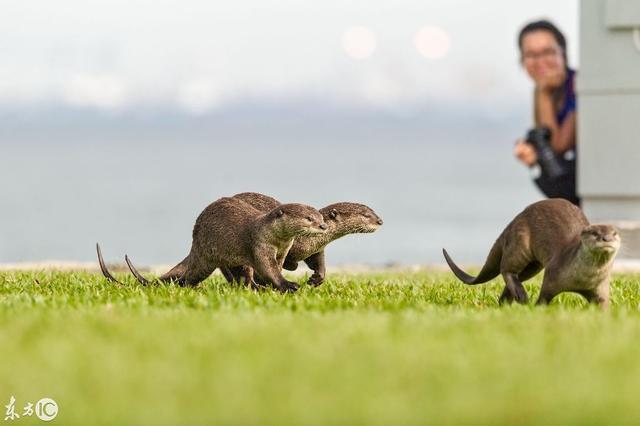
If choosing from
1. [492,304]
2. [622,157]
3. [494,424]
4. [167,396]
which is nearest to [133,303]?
[492,304]

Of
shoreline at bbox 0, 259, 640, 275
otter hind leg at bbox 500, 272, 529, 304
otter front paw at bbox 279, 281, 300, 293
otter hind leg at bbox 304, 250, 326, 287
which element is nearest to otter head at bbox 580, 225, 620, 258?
otter hind leg at bbox 500, 272, 529, 304

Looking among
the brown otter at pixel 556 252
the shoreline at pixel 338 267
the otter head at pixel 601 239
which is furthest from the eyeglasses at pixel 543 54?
the otter head at pixel 601 239

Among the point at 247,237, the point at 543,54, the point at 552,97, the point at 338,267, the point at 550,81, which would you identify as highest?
the point at 543,54

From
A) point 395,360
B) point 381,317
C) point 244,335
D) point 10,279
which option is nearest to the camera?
point 395,360

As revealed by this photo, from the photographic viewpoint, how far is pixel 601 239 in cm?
684

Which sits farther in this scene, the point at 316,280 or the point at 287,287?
the point at 316,280

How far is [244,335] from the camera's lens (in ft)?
18.3

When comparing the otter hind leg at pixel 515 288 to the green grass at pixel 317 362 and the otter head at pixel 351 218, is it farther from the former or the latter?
the otter head at pixel 351 218

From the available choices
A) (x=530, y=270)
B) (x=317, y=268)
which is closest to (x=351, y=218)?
(x=317, y=268)

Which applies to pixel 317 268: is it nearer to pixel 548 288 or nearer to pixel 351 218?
pixel 351 218

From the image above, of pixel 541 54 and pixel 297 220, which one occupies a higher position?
pixel 541 54

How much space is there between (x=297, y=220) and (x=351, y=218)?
2.19ft

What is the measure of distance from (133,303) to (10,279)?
3.10 metres

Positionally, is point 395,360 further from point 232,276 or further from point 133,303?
point 232,276
